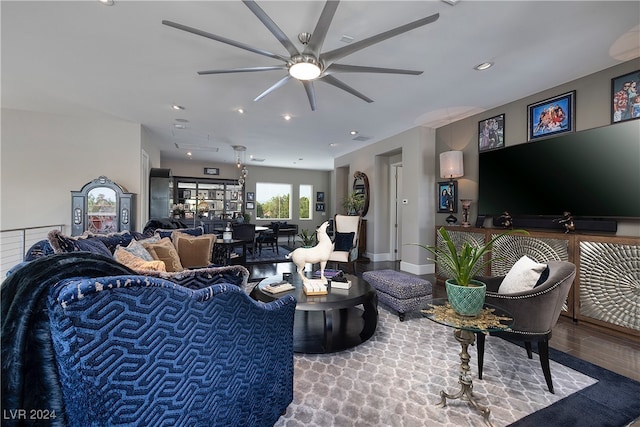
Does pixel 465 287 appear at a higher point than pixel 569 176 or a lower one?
lower

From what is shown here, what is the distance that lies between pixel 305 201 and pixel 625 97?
28.7ft

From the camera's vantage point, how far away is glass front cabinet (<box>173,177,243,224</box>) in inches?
356

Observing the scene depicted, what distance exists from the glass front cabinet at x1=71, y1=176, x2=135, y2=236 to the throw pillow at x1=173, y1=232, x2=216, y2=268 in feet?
6.75

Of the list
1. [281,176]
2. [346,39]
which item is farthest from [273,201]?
[346,39]

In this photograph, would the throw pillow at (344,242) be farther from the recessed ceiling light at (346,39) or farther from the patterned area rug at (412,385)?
the recessed ceiling light at (346,39)

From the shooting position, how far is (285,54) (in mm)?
2809

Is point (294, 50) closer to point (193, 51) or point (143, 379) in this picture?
point (193, 51)

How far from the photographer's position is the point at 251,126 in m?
5.16

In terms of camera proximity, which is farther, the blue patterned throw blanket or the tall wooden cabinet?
the tall wooden cabinet

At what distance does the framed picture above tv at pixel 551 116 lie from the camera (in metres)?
3.21

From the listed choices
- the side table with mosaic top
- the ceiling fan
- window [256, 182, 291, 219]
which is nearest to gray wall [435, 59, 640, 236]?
the side table with mosaic top

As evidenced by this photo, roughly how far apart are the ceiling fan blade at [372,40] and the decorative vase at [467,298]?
168cm

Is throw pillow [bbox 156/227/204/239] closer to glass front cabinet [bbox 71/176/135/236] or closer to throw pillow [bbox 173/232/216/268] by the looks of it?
throw pillow [bbox 173/232/216/268]

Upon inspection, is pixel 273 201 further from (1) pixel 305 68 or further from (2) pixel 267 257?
(1) pixel 305 68
